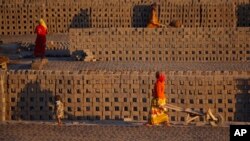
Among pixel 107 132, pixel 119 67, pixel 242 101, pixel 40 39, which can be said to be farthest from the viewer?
pixel 40 39

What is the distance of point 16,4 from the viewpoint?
775 inches

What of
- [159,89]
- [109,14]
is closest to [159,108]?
[159,89]

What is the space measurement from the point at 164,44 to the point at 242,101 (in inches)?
194

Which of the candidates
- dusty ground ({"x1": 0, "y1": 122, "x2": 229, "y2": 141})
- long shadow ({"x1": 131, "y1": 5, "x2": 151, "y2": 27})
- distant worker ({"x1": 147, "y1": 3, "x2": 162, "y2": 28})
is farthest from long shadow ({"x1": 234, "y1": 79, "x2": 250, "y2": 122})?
long shadow ({"x1": 131, "y1": 5, "x2": 151, "y2": 27})

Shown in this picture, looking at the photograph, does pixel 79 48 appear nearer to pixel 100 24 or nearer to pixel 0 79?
pixel 100 24

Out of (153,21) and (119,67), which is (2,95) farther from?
(153,21)

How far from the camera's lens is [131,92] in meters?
11.5

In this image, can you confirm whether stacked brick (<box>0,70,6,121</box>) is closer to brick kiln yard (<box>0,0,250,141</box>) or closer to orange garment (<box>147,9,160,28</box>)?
brick kiln yard (<box>0,0,250,141</box>)

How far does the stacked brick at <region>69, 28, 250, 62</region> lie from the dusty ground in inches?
238

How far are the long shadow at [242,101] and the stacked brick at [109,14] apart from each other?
295 inches

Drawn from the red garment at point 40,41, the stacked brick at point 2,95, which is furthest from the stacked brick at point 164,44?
the stacked brick at point 2,95

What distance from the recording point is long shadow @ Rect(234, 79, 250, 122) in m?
11.4

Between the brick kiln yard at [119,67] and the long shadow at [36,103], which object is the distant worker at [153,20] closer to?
the brick kiln yard at [119,67]

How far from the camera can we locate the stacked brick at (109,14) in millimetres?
18844
